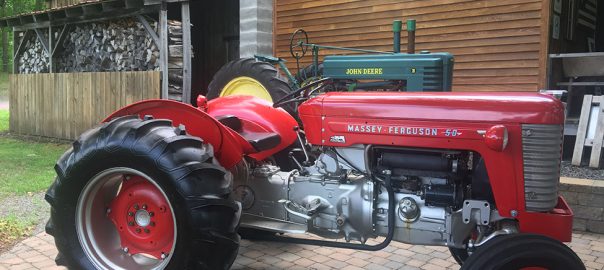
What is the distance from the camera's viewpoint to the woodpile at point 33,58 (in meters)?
11.4

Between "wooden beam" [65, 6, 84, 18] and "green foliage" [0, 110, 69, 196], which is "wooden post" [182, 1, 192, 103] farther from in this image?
"wooden beam" [65, 6, 84, 18]

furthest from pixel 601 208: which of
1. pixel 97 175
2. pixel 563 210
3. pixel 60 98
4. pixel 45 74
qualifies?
pixel 45 74

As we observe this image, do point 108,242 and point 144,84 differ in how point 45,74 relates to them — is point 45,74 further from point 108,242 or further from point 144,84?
point 108,242

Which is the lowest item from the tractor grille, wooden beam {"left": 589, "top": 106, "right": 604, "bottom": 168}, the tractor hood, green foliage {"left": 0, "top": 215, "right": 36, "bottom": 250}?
green foliage {"left": 0, "top": 215, "right": 36, "bottom": 250}

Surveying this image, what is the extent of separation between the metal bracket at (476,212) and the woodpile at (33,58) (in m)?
10.7

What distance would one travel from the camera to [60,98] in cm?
1022

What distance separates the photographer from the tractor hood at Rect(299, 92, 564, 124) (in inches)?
96.6

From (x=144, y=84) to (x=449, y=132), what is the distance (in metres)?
6.83

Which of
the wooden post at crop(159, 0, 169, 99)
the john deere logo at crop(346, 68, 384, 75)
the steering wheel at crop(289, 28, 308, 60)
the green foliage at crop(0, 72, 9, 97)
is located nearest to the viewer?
the john deere logo at crop(346, 68, 384, 75)

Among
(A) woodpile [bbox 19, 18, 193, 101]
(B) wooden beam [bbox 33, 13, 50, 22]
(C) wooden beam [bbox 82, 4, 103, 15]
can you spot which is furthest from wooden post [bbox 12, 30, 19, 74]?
(C) wooden beam [bbox 82, 4, 103, 15]

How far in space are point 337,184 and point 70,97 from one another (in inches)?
328

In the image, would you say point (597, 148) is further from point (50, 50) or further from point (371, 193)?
point (50, 50)

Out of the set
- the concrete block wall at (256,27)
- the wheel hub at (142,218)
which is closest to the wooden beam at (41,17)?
the concrete block wall at (256,27)

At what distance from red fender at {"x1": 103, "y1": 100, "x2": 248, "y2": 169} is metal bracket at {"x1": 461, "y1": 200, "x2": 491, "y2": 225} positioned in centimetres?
131
